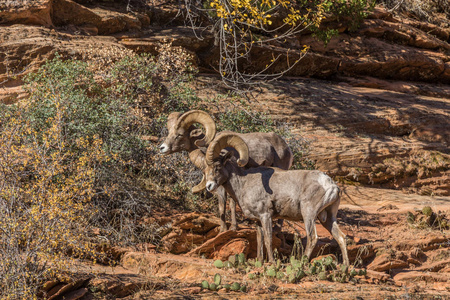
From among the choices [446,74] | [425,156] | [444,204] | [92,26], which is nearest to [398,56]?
[446,74]

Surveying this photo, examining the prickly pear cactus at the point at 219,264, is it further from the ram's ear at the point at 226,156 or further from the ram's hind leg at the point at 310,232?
the ram's ear at the point at 226,156

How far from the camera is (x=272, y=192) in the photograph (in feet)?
29.2

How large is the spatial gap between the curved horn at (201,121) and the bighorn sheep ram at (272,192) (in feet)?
1.87

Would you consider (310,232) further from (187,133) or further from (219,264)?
(187,133)

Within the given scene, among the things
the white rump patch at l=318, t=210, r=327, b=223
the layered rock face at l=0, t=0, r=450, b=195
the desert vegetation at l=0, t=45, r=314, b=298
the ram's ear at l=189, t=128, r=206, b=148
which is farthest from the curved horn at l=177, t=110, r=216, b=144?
the layered rock face at l=0, t=0, r=450, b=195

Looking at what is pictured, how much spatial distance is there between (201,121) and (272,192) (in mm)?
1914

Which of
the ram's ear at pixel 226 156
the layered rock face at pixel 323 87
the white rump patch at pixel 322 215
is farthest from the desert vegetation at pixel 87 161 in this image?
the white rump patch at pixel 322 215

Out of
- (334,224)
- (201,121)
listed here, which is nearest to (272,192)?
(334,224)

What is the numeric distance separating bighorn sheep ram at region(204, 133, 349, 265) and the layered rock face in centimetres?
651

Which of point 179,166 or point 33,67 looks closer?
point 179,166

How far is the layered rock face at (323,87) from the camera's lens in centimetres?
1492

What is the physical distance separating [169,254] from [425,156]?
10.5 meters

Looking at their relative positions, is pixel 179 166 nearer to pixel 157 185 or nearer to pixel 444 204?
pixel 157 185

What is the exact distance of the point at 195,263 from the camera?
341 inches
